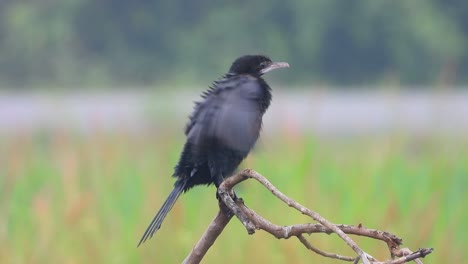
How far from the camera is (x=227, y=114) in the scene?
235cm

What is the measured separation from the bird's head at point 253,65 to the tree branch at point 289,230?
1.50 metres

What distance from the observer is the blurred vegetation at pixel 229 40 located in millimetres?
14234

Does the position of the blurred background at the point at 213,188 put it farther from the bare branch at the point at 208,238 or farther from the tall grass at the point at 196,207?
the bare branch at the point at 208,238

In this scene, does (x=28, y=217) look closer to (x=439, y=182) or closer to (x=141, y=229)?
(x=141, y=229)

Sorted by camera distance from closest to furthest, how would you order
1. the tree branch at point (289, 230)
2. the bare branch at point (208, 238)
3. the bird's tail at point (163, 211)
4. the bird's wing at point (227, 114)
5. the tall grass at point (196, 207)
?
1. the tree branch at point (289, 230)
2. the bare branch at point (208, 238)
3. the bird's tail at point (163, 211)
4. the bird's wing at point (227, 114)
5. the tall grass at point (196, 207)

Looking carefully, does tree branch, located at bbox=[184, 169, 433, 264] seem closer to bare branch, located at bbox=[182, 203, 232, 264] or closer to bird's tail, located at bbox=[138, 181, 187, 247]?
bare branch, located at bbox=[182, 203, 232, 264]

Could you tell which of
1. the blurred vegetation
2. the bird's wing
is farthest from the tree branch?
the blurred vegetation

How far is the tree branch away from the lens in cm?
143

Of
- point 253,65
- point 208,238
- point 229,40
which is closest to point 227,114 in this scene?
point 208,238

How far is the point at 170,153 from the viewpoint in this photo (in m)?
4.54

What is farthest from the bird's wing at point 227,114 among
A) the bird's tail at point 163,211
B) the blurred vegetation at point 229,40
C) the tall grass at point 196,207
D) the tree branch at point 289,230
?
the blurred vegetation at point 229,40

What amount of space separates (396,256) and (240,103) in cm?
106

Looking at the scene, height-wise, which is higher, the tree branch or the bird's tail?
the tree branch

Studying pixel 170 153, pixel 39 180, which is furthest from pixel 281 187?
pixel 39 180
